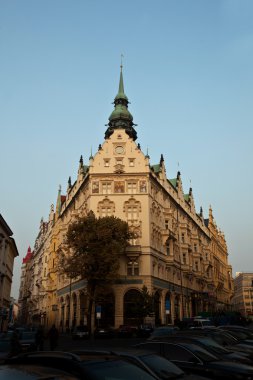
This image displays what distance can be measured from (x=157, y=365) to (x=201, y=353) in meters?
3.18

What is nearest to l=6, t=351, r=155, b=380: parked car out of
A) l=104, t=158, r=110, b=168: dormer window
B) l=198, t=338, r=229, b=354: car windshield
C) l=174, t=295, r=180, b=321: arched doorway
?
l=198, t=338, r=229, b=354: car windshield

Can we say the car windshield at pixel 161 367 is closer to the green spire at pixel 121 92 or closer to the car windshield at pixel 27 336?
the car windshield at pixel 27 336

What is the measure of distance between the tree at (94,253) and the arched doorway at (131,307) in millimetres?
4571

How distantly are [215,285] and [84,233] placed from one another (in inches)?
2000

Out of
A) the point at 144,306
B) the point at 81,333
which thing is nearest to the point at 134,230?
the point at 144,306

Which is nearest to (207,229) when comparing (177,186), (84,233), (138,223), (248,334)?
(177,186)

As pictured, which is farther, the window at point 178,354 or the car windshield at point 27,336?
the car windshield at point 27,336

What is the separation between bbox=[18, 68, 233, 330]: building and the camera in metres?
46.6

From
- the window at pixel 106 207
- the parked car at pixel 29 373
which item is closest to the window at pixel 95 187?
the window at pixel 106 207

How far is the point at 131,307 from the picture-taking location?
44.3 m

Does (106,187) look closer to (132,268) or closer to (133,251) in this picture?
(133,251)

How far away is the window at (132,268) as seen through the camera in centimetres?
4666

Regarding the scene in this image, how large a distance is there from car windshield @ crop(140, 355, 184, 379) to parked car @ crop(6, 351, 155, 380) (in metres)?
1.84

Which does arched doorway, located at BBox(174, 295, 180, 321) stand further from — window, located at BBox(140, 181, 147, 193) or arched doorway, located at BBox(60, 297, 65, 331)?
window, located at BBox(140, 181, 147, 193)
